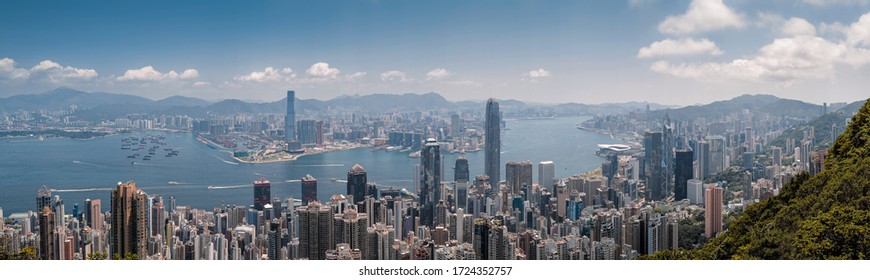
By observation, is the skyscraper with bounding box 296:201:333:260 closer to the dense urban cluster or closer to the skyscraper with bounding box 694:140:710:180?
the dense urban cluster

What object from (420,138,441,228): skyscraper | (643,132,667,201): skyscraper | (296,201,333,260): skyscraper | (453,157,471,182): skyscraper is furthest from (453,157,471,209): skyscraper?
(643,132,667,201): skyscraper

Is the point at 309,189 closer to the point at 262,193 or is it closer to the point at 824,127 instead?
the point at 262,193

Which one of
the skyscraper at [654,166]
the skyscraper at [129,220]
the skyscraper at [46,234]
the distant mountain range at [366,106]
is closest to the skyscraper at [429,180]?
the distant mountain range at [366,106]

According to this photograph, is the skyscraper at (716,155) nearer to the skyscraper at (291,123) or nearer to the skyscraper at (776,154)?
the skyscraper at (776,154)

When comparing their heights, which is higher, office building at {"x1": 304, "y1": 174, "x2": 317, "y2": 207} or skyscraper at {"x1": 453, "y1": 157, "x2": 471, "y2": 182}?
skyscraper at {"x1": 453, "y1": 157, "x2": 471, "y2": 182}

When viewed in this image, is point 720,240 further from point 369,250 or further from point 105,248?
point 105,248
